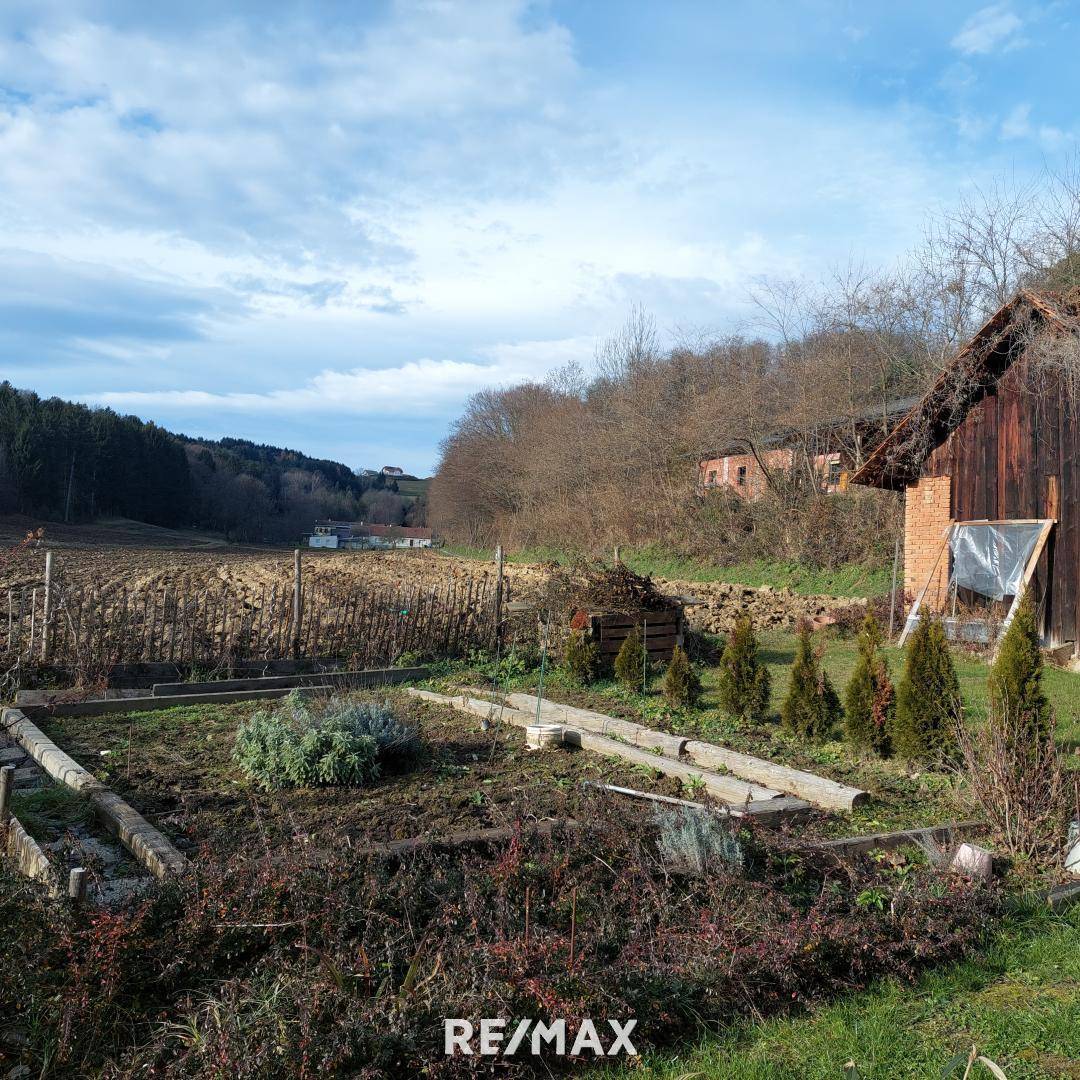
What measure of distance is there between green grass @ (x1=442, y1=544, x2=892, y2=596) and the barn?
15.4 feet

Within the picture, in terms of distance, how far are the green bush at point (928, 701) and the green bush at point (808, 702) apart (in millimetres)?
962

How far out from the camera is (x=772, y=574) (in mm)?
23531

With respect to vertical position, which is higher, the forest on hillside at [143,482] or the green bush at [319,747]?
the forest on hillside at [143,482]

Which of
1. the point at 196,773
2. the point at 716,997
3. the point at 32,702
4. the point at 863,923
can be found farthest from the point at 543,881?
the point at 32,702

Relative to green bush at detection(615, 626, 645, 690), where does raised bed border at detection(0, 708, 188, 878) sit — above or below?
below

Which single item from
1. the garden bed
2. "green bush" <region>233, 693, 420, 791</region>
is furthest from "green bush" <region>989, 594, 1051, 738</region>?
"green bush" <region>233, 693, 420, 791</region>

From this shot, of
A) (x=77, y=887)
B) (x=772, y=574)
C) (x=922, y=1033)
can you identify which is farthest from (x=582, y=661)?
(x=772, y=574)

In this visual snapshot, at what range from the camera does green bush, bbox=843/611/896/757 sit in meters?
7.62

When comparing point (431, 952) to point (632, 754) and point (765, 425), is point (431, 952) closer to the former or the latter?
point (632, 754)

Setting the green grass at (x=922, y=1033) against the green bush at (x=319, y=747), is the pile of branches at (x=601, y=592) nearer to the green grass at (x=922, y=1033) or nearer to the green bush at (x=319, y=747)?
the green bush at (x=319, y=747)

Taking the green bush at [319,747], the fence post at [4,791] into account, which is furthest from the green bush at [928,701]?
the fence post at [4,791]

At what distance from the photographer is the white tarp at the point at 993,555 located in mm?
12844

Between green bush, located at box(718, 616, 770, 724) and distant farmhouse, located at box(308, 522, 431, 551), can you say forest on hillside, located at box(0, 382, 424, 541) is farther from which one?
green bush, located at box(718, 616, 770, 724)

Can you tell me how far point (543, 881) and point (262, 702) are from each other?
6.40 metres
